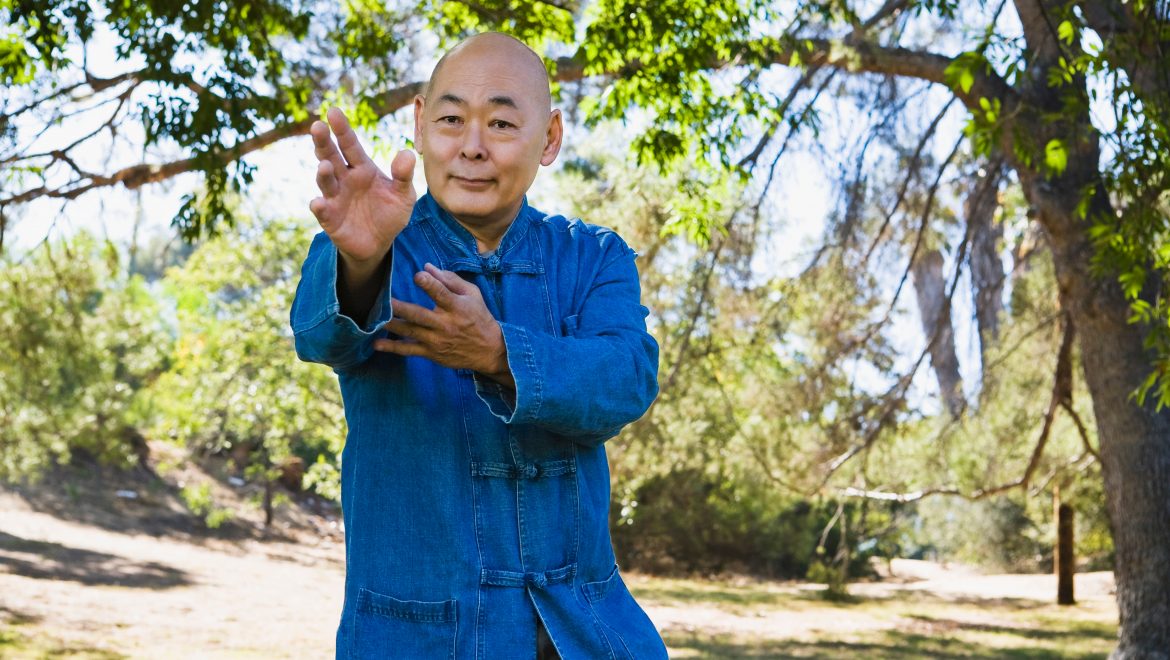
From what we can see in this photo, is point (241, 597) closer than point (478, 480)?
No

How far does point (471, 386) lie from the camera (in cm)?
162

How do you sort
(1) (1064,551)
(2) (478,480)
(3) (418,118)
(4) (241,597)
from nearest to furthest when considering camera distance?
(2) (478,480) → (3) (418,118) → (4) (241,597) → (1) (1064,551)

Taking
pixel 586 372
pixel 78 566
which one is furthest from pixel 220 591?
pixel 586 372

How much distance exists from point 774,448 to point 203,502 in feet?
36.1

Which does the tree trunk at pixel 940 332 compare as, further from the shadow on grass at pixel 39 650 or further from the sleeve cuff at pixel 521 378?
the sleeve cuff at pixel 521 378

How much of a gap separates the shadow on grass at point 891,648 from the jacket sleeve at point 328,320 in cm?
1070

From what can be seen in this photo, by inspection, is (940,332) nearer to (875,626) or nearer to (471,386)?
(875,626)

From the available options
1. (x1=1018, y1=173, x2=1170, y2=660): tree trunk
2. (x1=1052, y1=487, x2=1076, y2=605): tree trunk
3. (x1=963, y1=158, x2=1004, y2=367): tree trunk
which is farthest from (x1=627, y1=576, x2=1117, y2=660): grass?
(x1=1018, y1=173, x2=1170, y2=660): tree trunk

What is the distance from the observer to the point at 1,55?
618cm

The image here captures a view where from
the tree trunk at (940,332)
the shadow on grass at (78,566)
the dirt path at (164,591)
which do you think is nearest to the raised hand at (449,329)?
the tree trunk at (940,332)

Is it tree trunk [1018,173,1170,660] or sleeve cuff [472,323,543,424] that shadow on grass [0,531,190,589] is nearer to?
tree trunk [1018,173,1170,660]

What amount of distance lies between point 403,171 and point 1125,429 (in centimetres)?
808

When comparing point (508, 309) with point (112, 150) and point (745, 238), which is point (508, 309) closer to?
point (112, 150)

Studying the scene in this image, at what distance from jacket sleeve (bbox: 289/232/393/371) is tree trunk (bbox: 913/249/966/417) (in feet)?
29.4
